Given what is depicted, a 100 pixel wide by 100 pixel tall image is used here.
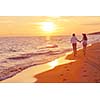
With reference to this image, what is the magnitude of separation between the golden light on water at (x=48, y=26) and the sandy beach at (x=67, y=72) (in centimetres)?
25

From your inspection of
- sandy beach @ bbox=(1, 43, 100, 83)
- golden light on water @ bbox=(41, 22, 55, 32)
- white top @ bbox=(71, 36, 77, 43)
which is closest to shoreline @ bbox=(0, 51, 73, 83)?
sandy beach @ bbox=(1, 43, 100, 83)

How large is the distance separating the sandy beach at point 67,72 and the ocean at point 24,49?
0.16 feet

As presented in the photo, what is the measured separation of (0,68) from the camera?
613cm

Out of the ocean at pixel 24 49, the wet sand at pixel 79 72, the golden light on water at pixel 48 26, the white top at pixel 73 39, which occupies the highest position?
the golden light on water at pixel 48 26

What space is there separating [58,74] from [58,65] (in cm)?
7

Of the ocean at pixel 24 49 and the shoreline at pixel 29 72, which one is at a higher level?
the ocean at pixel 24 49

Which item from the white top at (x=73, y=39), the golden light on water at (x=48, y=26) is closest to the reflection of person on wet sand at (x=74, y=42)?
the white top at (x=73, y=39)

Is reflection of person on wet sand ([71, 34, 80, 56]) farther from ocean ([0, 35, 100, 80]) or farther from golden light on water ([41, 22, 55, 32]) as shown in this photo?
golden light on water ([41, 22, 55, 32])

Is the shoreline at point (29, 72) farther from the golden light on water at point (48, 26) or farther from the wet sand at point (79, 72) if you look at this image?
the golden light on water at point (48, 26)

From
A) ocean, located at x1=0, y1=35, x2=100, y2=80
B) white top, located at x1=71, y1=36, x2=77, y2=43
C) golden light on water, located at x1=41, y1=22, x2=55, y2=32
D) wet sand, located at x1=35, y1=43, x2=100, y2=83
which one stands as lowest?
wet sand, located at x1=35, y1=43, x2=100, y2=83

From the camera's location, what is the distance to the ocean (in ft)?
20.1

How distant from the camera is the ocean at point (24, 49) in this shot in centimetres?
613

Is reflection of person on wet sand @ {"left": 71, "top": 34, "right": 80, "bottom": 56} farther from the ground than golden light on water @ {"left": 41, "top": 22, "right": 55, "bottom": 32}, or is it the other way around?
golden light on water @ {"left": 41, "top": 22, "right": 55, "bottom": 32}
